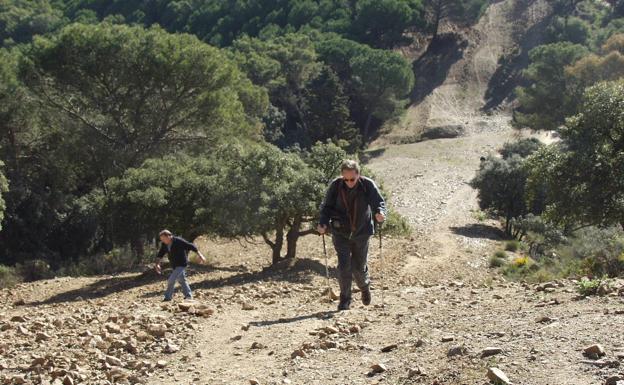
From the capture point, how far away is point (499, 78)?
66.9 meters

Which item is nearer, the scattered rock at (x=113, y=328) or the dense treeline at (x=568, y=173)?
the scattered rock at (x=113, y=328)

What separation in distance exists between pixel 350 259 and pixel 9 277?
15.8 meters

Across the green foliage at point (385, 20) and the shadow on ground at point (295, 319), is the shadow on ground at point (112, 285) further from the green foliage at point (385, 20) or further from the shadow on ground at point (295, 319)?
the green foliage at point (385, 20)

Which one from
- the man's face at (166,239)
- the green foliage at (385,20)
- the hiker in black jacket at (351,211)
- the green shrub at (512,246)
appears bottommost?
the green shrub at (512,246)

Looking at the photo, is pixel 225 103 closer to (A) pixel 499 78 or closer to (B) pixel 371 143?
(B) pixel 371 143

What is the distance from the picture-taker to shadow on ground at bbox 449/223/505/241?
27933mm

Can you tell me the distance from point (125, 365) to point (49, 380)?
2.31ft

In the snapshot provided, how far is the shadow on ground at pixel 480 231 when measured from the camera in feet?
91.6

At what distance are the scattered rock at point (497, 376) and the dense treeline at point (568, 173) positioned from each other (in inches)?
243

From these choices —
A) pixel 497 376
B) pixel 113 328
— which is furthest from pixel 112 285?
pixel 497 376

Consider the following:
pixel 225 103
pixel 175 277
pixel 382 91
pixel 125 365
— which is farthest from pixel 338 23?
pixel 125 365

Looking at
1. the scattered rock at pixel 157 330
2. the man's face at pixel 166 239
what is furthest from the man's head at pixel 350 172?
the man's face at pixel 166 239

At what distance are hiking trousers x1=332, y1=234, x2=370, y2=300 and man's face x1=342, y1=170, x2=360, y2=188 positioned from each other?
62 cm

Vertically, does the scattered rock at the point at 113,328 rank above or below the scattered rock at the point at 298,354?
below
